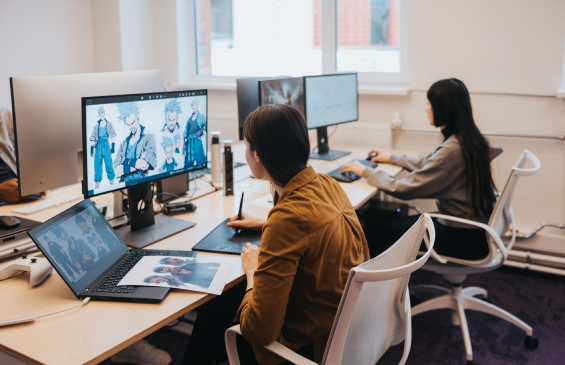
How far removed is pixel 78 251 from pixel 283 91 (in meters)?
1.59

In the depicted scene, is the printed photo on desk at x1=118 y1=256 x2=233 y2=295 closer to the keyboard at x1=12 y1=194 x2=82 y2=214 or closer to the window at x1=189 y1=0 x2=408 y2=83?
the keyboard at x1=12 y1=194 x2=82 y2=214

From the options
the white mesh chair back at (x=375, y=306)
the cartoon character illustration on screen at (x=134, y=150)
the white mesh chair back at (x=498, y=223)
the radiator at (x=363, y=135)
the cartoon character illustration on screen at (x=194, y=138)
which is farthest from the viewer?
the radiator at (x=363, y=135)

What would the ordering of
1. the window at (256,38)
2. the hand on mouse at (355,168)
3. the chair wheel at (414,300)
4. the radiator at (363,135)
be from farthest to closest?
the window at (256,38) → the radiator at (363,135) → the chair wheel at (414,300) → the hand on mouse at (355,168)

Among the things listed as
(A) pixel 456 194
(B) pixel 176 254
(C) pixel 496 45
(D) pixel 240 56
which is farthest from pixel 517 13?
(B) pixel 176 254

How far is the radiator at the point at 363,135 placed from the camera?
3.27 meters

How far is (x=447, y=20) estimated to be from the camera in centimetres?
297

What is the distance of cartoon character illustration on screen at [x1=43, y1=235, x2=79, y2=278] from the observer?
1200 mm

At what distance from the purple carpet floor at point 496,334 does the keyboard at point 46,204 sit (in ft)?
2.43

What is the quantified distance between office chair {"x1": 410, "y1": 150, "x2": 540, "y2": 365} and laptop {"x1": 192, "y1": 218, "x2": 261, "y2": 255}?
867mm

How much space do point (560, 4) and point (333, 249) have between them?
2398 millimetres

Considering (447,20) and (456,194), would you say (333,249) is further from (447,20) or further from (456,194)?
(447,20)

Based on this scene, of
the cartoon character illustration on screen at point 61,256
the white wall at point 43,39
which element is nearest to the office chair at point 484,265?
the cartoon character illustration on screen at point 61,256

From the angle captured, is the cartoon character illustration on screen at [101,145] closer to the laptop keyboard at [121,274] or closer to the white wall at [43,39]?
the laptop keyboard at [121,274]

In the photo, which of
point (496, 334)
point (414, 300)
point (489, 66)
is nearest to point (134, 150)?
point (414, 300)
